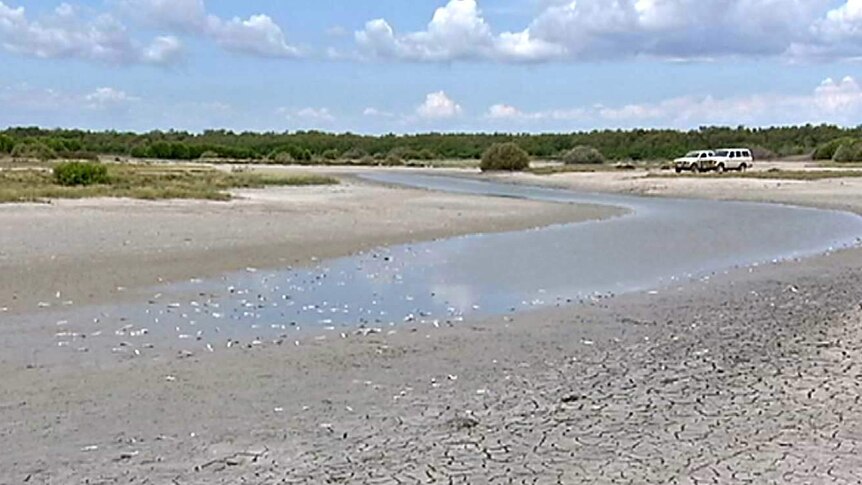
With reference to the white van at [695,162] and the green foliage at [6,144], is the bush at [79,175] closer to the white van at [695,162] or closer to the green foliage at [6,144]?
the white van at [695,162]

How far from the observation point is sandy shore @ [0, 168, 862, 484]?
6.15 m

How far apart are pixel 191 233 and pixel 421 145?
461ft

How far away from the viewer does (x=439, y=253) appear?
68.0 feet

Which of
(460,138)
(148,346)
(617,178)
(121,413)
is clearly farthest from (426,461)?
(460,138)

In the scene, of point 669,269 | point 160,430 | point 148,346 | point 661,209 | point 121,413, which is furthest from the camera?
point 661,209

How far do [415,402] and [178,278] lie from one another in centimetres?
864

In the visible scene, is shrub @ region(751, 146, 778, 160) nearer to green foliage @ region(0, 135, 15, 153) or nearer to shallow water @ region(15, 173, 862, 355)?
shallow water @ region(15, 173, 862, 355)

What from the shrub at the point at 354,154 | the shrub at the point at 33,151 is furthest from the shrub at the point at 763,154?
the shrub at the point at 33,151

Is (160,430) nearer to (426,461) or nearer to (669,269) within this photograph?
(426,461)

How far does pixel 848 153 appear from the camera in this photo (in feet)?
277

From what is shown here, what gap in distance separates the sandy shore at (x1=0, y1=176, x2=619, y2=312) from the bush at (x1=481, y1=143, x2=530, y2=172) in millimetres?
48207

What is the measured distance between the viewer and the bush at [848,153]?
272 feet

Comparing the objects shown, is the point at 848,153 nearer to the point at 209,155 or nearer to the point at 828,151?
the point at 828,151

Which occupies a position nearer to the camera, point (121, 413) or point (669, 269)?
point (121, 413)
